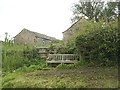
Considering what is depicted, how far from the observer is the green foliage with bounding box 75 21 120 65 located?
122 inches

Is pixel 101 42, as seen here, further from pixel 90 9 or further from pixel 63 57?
pixel 90 9

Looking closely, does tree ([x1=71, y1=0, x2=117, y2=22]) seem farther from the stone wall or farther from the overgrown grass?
the overgrown grass

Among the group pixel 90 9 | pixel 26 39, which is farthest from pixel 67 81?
pixel 90 9

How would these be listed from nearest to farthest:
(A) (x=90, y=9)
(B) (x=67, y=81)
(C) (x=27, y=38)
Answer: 1. (B) (x=67, y=81)
2. (C) (x=27, y=38)
3. (A) (x=90, y=9)

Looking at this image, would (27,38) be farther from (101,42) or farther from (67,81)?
(67,81)

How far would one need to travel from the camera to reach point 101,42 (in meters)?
3.29

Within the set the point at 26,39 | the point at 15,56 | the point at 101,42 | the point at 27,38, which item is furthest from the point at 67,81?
the point at 27,38

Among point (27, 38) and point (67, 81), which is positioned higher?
point (27, 38)

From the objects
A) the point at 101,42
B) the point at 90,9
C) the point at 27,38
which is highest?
the point at 90,9

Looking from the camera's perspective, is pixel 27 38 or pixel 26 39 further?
pixel 27 38

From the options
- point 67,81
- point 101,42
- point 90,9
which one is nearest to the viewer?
point 67,81

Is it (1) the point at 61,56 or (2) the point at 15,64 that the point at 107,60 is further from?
(2) the point at 15,64

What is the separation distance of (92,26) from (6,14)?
2937mm

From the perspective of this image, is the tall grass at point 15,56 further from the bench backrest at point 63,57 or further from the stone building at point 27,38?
the bench backrest at point 63,57
